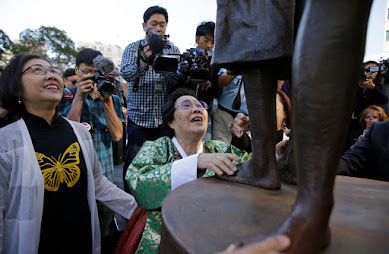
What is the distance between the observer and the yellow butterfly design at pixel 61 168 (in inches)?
56.4

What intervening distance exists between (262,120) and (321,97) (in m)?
0.45

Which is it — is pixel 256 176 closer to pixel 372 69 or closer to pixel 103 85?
pixel 103 85

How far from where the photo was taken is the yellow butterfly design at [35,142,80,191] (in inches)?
56.4

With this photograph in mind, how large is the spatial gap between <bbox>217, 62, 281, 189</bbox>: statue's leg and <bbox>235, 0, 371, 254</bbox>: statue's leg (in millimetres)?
381

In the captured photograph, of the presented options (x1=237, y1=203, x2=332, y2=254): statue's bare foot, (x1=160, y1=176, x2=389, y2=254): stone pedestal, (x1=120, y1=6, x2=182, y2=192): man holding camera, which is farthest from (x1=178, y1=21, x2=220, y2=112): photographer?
(x1=237, y1=203, x2=332, y2=254): statue's bare foot

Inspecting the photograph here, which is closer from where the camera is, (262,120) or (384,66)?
(262,120)

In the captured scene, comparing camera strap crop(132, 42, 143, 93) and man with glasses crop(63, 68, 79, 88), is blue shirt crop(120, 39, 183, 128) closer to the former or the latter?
camera strap crop(132, 42, 143, 93)

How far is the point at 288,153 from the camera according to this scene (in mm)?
1136

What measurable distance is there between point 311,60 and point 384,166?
1.37 metres

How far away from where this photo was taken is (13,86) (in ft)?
5.16

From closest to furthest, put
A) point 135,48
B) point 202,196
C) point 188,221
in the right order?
point 188,221, point 202,196, point 135,48

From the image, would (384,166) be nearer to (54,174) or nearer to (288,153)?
(288,153)

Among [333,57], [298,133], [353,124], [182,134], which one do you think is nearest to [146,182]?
[182,134]

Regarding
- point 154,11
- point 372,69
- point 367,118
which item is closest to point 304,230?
point 154,11
